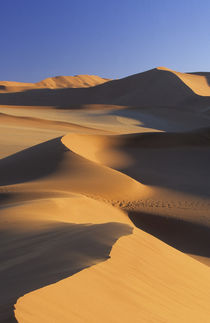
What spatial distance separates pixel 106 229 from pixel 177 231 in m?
3.62

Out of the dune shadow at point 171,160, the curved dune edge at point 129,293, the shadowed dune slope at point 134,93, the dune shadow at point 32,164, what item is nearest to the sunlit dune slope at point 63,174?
the dune shadow at point 32,164

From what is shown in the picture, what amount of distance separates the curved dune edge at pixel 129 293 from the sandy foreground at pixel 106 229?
1 centimetres

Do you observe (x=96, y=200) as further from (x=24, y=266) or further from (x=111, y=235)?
(x=24, y=266)

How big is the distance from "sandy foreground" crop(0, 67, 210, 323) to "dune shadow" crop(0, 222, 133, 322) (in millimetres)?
14

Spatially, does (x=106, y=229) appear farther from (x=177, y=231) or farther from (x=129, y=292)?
(x=177, y=231)

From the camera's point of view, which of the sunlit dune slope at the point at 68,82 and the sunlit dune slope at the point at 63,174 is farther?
the sunlit dune slope at the point at 68,82

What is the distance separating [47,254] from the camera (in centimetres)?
407

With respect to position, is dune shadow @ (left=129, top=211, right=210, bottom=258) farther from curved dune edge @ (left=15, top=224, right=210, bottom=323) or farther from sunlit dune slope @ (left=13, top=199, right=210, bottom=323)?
curved dune edge @ (left=15, top=224, right=210, bottom=323)

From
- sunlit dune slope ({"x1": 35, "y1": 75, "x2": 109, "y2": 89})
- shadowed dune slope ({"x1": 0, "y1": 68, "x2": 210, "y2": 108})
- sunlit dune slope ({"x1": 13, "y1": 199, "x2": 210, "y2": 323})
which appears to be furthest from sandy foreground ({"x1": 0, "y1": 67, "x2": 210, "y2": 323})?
sunlit dune slope ({"x1": 35, "y1": 75, "x2": 109, "y2": 89})

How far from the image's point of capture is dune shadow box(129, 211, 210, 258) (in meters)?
7.74

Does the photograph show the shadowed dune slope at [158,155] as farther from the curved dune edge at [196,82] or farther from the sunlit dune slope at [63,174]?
the curved dune edge at [196,82]

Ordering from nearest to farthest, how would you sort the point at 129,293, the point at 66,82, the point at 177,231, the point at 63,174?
the point at 129,293 → the point at 177,231 → the point at 63,174 → the point at 66,82

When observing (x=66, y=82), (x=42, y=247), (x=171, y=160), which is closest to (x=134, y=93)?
(x=171, y=160)

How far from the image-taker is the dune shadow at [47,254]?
316 centimetres
